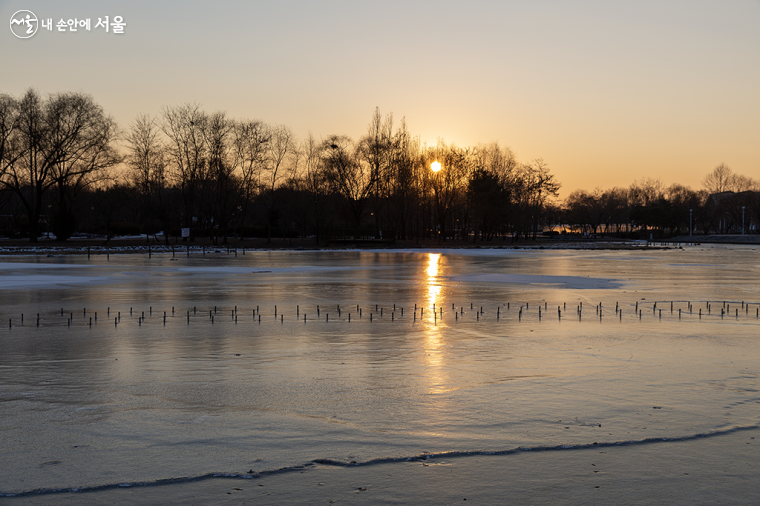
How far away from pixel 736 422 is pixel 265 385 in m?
5.45

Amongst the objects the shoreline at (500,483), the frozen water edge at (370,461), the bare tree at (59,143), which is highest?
the bare tree at (59,143)

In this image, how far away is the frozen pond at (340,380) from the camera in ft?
21.0

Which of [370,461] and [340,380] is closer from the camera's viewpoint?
[370,461]

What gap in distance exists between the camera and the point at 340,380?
30.5ft

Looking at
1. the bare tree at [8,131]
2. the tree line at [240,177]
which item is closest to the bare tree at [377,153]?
the tree line at [240,177]

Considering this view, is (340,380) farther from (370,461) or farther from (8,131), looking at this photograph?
(8,131)

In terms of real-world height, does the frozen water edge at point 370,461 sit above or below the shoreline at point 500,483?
above

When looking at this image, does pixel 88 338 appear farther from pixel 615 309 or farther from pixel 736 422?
pixel 615 309

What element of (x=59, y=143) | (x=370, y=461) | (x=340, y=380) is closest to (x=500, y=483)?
(x=370, y=461)

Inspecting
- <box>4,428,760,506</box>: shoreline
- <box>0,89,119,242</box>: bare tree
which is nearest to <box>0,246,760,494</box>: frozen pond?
<box>4,428,760,506</box>: shoreline

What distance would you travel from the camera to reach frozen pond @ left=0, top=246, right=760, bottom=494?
21.0 feet

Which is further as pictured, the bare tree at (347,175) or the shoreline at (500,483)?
the bare tree at (347,175)

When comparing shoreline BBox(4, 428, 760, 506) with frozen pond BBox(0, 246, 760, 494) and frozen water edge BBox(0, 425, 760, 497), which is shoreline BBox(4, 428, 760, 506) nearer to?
frozen water edge BBox(0, 425, 760, 497)

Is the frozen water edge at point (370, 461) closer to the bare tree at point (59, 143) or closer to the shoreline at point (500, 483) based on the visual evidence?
the shoreline at point (500, 483)
